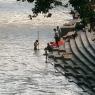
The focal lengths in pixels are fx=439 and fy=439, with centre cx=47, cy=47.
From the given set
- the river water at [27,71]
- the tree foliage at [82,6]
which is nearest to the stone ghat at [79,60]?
the river water at [27,71]

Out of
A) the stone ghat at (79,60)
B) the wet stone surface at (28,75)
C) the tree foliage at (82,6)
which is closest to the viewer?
the tree foliage at (82,6)

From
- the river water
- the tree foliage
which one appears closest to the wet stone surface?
A: the river water

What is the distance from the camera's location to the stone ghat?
33.9m

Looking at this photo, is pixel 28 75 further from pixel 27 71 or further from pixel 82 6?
pixel 82 6

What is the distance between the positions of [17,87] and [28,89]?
1083 millimetres

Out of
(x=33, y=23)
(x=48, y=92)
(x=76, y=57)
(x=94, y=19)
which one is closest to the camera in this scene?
(x=94, y=19)

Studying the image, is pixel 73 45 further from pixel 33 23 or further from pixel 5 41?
pixel 33 23

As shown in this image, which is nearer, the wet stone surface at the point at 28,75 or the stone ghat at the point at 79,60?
the wet stone surface at the point at 28,75

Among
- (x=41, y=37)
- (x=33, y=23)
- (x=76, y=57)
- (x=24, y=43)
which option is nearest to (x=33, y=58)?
A: (x=76, y=57)

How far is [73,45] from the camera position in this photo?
153ft

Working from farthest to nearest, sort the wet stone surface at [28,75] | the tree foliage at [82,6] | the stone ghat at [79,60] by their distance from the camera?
the stone ghat at [79,60] < the wet stone surface at [28,75] < the tree foliage at [82,6]

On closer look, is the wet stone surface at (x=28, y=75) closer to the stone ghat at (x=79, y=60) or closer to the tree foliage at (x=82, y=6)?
the stone ghat at (x=79, y=60)

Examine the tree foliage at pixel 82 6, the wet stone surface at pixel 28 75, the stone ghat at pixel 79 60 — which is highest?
the tree foliage at pixel 82 6

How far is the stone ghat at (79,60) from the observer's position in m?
33.9
